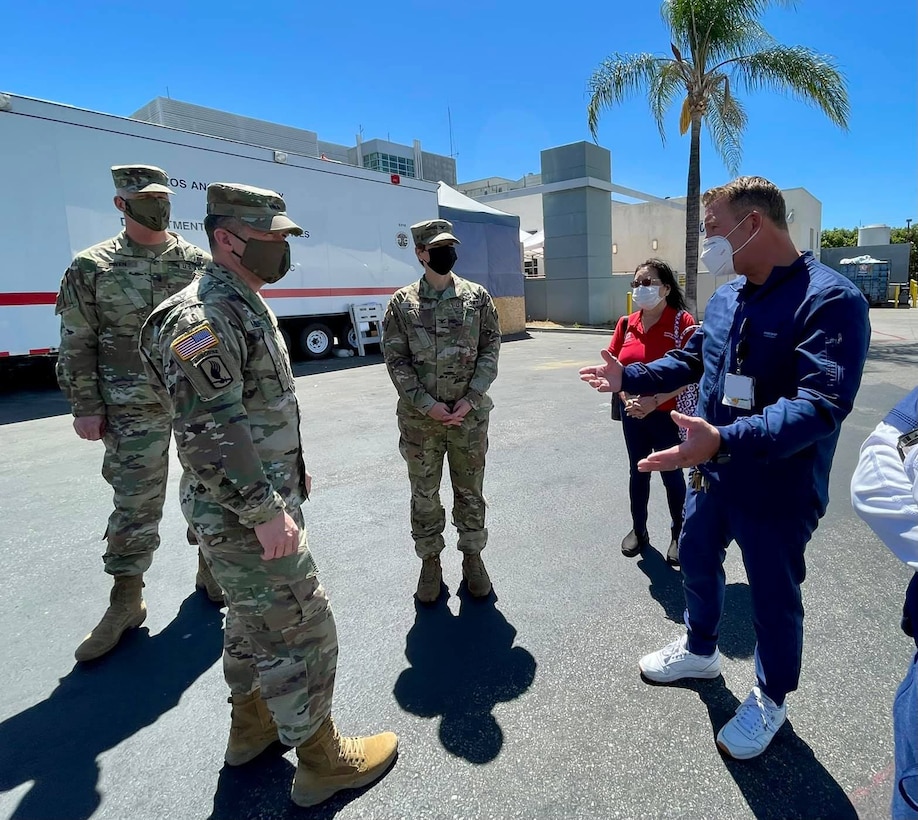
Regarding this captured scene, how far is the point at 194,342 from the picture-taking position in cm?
151

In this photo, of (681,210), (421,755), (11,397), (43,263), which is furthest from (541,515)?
(681,210)

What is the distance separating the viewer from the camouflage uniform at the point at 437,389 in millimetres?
2885

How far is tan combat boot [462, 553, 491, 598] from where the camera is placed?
9.65ft

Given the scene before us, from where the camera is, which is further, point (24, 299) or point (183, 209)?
point (183, 209)

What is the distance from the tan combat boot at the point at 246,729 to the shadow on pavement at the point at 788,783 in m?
1.57

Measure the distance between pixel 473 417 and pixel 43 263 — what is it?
8.28 m

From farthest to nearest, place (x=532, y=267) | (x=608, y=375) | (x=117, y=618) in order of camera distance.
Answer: (x=532, y=267), (x=117, y=618), (x=608, y=375)

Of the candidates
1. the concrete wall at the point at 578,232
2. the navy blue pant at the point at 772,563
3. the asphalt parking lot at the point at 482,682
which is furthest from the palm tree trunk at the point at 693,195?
the navy blue pant at the point at 772,563

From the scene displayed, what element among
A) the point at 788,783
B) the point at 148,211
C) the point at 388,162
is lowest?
the point at 788,783

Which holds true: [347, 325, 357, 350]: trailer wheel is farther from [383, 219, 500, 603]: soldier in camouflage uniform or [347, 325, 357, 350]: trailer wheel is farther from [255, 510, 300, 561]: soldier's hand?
[255, 510, 300, 561]: soldier's hand

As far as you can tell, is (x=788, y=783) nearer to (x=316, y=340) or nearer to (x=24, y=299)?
(x=24, y=299)

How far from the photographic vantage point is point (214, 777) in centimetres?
191

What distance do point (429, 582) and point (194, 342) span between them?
1862mm

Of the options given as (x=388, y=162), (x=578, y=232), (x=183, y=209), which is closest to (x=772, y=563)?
(x=183, y=209)
